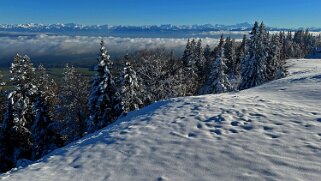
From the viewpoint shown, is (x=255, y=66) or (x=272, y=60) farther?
(x=272, y=60)

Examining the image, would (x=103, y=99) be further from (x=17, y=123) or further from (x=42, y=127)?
(x=17, y=123)

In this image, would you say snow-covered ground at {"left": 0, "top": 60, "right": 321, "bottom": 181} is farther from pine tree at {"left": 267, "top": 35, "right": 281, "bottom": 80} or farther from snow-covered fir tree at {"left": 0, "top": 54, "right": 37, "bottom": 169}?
pine tree at {"left": 267, "top": 35, "right": 281, "bottom": 80}

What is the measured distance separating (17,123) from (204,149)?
29044mm

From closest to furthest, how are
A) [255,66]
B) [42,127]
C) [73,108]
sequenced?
[42,127] < [73,108] < [255,66]

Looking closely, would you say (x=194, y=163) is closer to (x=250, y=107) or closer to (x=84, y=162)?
(x=84, y=162)

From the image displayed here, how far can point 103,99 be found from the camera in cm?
3812

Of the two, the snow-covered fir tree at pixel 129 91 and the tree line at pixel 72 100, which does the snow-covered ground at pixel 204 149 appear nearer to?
the tree line at pixel 72 100

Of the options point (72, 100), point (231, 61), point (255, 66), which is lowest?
point (72, 100)

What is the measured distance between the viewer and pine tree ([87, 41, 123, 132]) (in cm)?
3800

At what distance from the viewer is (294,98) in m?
19.5

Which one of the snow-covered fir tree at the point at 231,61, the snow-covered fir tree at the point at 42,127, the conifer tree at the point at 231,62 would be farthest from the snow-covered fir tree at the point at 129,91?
the snow-covered fir tree at the point at 231,61

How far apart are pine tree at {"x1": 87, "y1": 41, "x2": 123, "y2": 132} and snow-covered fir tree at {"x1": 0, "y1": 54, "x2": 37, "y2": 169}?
639 centimetres

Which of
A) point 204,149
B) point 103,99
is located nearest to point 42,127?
point 103,99

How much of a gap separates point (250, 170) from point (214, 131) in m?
3.75
